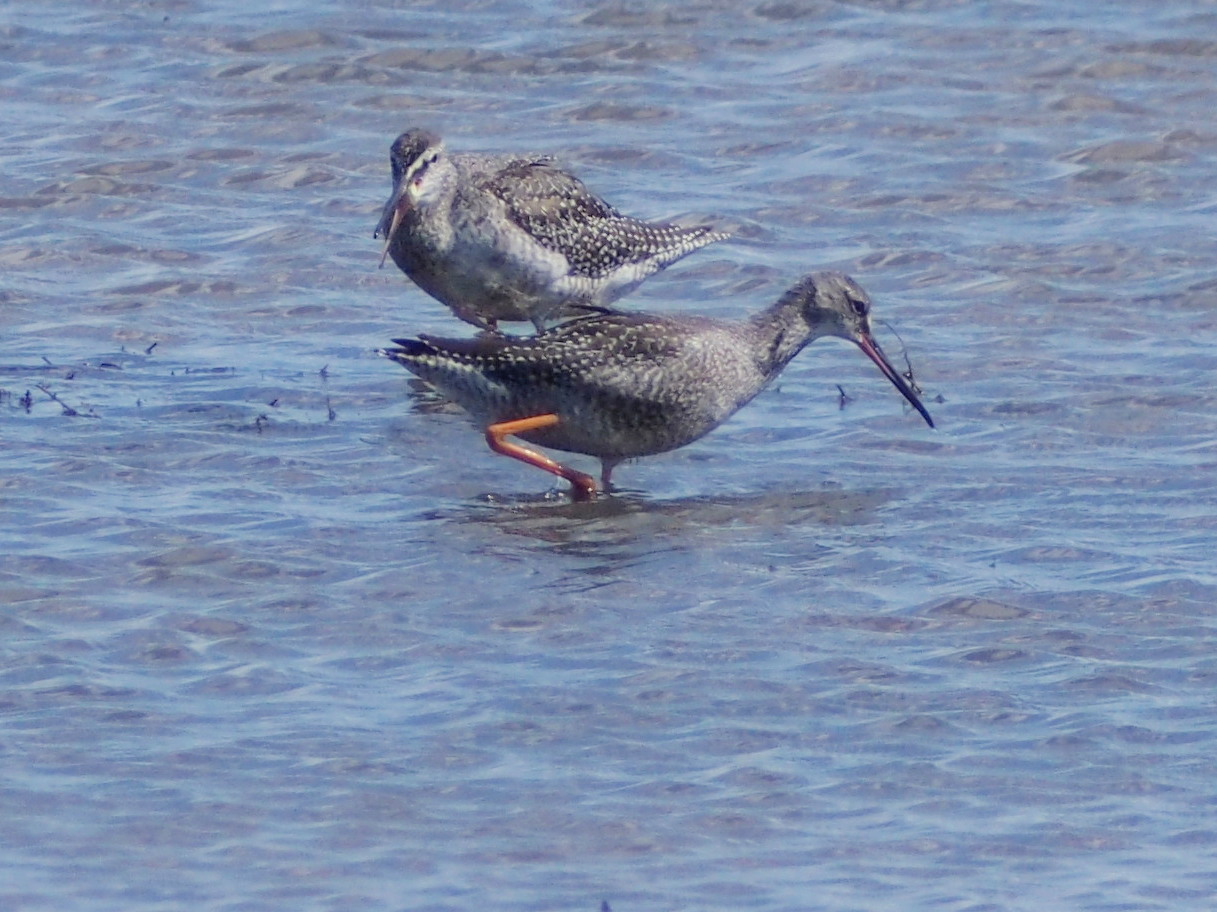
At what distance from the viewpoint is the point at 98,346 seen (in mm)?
11672

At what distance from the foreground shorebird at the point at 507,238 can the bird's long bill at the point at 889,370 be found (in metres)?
1.75

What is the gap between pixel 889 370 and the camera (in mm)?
10648

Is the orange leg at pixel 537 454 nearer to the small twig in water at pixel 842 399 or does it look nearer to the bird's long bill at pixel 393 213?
the small twig in water at pixel 842 399

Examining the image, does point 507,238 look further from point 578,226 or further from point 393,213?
point 393,213

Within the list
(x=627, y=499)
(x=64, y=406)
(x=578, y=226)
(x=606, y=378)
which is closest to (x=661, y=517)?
(x=627, y=499)

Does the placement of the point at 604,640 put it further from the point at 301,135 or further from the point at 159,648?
the point at 301,135

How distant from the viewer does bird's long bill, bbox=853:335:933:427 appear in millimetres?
10476

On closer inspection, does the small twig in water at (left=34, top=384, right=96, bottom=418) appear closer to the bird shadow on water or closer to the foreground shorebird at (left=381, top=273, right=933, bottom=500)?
the foreground shorebird at (left=381, top=273, right=933, bottom=500)

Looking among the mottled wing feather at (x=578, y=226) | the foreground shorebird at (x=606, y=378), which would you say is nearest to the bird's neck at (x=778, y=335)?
the foreground shorebird at (x=606, y=378)

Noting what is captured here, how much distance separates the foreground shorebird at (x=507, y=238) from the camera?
1210 cm

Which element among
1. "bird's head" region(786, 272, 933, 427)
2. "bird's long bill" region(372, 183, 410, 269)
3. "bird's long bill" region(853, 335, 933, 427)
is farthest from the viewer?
"bird's long bill" region(372, 183, 410, 269)

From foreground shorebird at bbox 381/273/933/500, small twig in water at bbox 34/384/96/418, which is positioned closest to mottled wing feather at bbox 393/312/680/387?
foreground shorebird at bbox 381/273/933/500

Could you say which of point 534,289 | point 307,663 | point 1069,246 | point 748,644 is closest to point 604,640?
point 748,644

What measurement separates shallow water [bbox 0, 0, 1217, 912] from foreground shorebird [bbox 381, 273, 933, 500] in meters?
0.25
